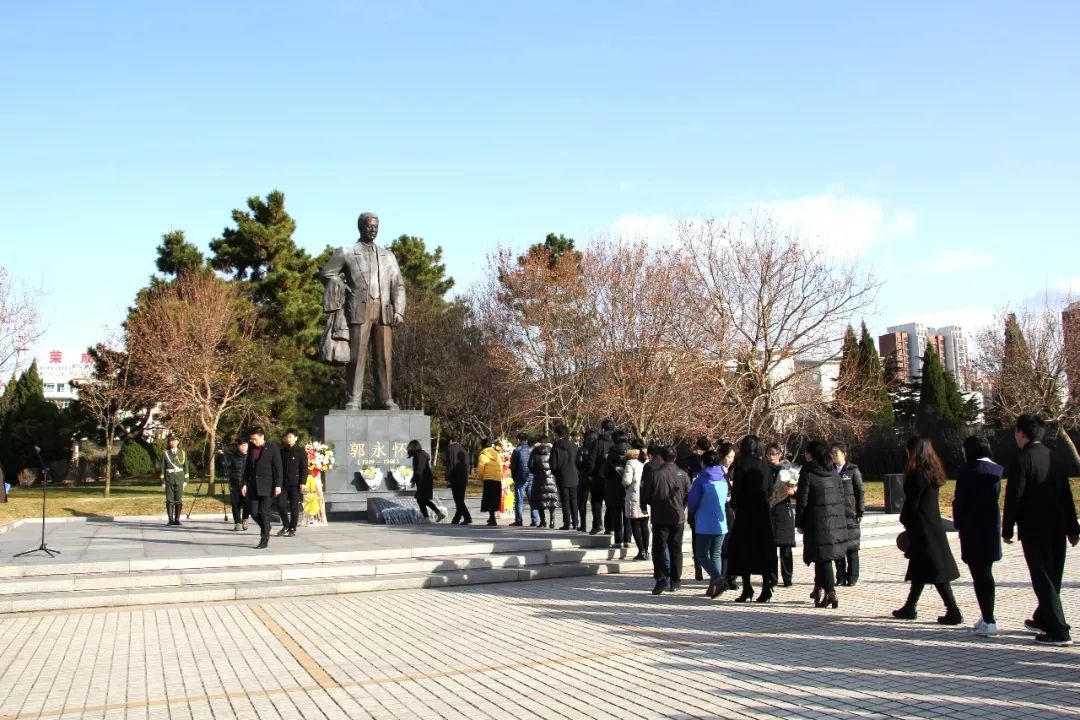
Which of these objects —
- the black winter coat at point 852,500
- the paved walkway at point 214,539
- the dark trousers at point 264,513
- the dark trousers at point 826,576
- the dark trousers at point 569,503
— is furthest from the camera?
the dark trousers at point 569,503

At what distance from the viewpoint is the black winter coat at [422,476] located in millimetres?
16547

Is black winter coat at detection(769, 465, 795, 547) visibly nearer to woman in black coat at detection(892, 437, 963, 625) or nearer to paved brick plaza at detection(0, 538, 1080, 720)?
paved brick plaza at detection(0, 538, 1080, 720)

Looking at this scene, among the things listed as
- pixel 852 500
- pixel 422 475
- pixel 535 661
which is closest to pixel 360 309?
pixel 422 475

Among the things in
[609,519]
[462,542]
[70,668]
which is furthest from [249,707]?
[609,519]

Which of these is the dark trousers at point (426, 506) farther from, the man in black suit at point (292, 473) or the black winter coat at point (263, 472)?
the black winter coat at point (263, 472)

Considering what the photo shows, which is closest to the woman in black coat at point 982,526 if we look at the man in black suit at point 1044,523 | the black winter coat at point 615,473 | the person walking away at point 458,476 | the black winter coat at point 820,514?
the man in black suit at point 1044,523

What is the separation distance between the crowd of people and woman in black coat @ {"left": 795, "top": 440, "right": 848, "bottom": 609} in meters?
0.01

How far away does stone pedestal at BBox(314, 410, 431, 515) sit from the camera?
17438mm

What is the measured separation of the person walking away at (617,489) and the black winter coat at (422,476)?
4315mm

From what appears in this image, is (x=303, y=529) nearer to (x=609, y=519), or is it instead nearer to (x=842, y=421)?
(x=609, y=519)

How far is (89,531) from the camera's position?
16469mm

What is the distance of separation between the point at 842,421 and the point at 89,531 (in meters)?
22.3

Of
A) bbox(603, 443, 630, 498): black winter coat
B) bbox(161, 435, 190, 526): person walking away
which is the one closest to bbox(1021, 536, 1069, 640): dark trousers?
bbox(603, 443, 630, 498): black winter coat

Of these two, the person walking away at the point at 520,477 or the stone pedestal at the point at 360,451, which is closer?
the person walking away at the point at 520,477
